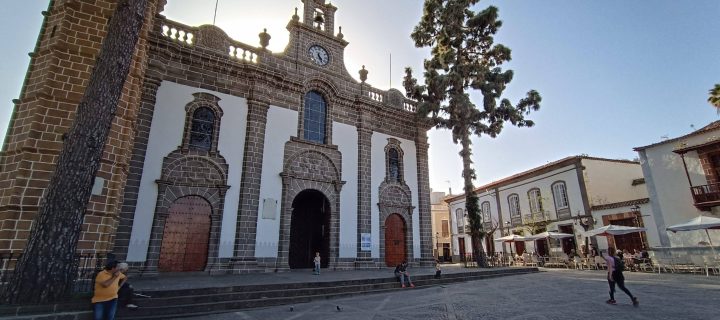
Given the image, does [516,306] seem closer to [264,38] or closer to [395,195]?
[395,195]

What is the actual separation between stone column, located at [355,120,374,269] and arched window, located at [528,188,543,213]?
1508 cm

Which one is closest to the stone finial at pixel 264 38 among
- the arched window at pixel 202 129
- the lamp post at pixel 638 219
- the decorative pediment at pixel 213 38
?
the decorative pediment at pixel 213 38

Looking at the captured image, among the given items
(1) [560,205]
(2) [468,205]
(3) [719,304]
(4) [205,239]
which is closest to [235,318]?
(4) [205,239]

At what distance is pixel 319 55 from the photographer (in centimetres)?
1694

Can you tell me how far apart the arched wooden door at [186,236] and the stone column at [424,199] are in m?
10.3

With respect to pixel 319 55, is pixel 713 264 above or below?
below

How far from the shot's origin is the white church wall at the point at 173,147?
36.1ft

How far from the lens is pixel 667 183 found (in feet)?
56.9

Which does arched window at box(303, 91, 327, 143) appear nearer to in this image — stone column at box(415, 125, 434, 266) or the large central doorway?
the large central doorway

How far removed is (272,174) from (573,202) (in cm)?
1945

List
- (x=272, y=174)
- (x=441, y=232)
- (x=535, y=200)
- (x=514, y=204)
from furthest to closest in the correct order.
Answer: (x=441, y=232), (x=514, y=204), (x=535, y=200), (x=272, y=174)

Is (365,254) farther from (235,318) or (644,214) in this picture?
(644,214)

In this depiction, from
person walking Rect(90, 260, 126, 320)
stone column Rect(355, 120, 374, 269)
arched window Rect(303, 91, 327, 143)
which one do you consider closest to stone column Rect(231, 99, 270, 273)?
arched window Rect(303, 91, 327, 143)

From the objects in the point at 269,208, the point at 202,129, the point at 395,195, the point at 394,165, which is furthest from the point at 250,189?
the point at 394,165
